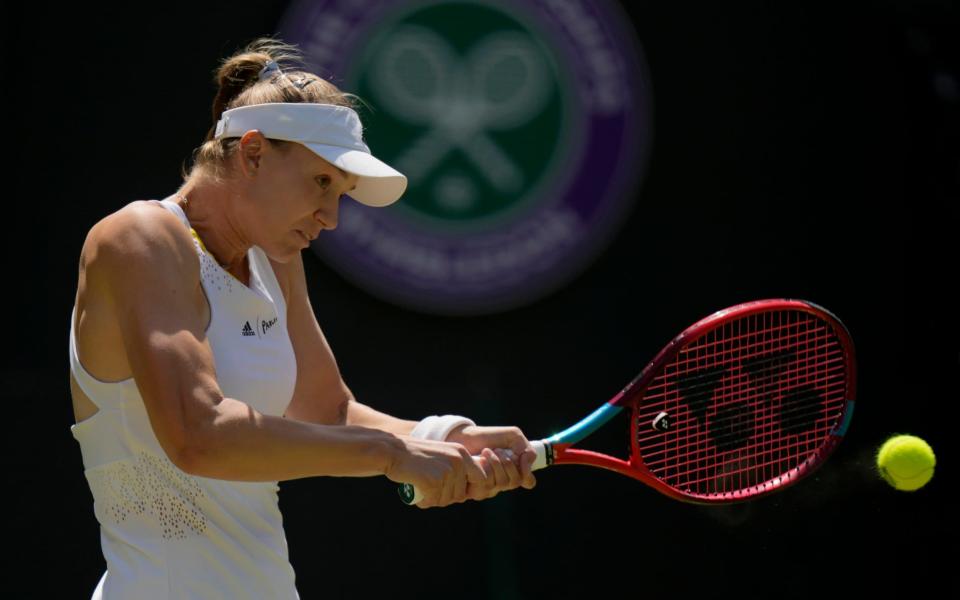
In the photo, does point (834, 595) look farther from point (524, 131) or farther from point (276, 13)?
point (276, 13)

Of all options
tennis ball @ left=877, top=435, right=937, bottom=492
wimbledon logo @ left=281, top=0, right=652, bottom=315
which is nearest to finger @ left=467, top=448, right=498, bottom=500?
wimbledon logo @ left=281, top=0, right=652, bottom=315

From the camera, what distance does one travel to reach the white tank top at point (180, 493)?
1.71 meters

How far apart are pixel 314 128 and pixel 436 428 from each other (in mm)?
574

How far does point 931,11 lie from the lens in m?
3.50

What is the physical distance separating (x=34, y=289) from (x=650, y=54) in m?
1.66

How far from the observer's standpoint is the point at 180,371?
1558 mm

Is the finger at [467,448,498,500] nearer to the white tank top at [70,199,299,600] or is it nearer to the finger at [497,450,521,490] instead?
the finger at [497,450,521,490]

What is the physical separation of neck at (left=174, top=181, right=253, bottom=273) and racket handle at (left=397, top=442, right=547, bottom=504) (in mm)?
433

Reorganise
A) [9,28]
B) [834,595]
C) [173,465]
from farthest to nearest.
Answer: [834,595] → [9,28] → [173,465]

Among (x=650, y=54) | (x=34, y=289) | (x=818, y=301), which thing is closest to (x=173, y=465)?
(x=34, y=289)

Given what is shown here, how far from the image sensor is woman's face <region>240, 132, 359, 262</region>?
5.89ft

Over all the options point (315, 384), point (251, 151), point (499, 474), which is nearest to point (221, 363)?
point (251, 151)

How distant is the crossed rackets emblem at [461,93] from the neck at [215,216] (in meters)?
1.35

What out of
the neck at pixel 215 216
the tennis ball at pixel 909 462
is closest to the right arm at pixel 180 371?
the neck at pixel 215 216
